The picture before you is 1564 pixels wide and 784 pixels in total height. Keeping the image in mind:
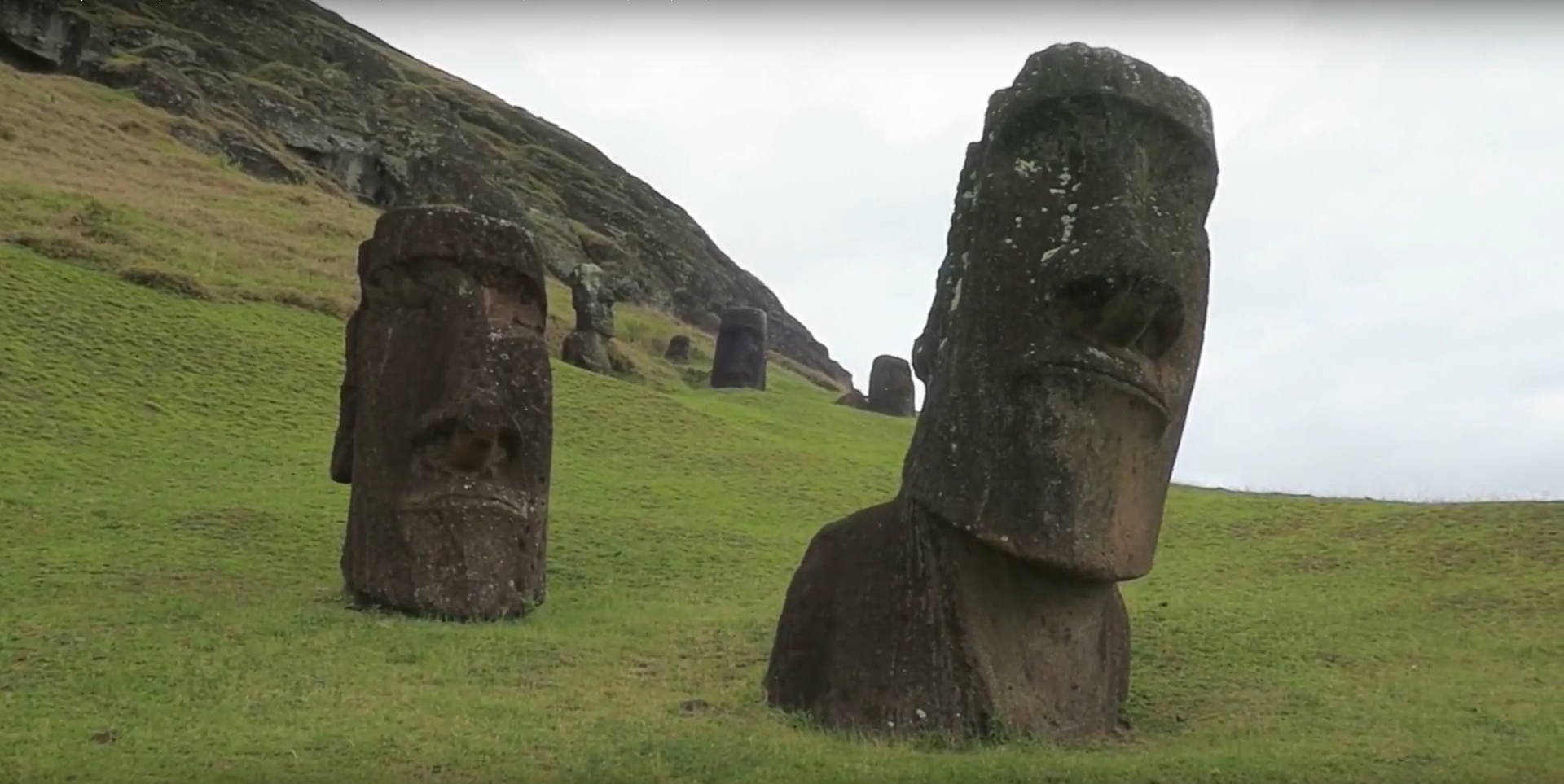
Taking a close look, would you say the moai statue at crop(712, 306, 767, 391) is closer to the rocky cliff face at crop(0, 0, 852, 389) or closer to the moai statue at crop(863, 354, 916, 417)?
the moai statue at crop(863, 354, 916, 417)

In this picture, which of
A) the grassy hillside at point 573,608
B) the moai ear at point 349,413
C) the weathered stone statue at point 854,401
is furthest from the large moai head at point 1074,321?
the weathered stone statue at point 854,401

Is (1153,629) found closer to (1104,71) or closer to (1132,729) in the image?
(1132,729)

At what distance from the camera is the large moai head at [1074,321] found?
8016 millimetres

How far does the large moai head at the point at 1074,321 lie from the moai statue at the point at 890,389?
1163 inches

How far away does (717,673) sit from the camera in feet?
33.3

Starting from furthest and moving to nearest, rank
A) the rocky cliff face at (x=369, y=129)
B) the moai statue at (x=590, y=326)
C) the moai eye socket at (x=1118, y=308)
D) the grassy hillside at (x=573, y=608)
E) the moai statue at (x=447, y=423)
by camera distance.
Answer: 1. the rocky cliff face at (x=369, y=129)
2. the moai statue at (x=590, y=326)
3. the moai statue at (x=447, y=423)
4. the moai eye socket at (x=1118, y=308)
5. the grassy hillside at (x=573, y=608)

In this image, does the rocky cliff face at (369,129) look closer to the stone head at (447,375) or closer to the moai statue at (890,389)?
the moai statue at (890,389)

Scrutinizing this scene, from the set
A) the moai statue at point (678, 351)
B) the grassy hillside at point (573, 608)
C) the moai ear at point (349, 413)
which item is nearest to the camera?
the grassy hillside at point (573, 608)

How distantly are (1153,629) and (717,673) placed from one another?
3.61 m

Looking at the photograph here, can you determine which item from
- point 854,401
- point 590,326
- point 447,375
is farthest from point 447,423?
point 854,401

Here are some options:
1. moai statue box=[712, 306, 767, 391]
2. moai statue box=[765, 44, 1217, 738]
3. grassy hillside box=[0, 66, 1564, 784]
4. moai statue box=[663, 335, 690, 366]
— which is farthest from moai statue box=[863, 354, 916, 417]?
moai statue box=[765, 44, 1217, 738]

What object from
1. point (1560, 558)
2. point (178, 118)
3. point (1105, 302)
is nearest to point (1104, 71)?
point (1105, 302)

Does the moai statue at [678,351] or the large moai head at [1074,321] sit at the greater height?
the moai statue at [678,351]

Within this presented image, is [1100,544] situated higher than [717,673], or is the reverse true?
[1100,544]
